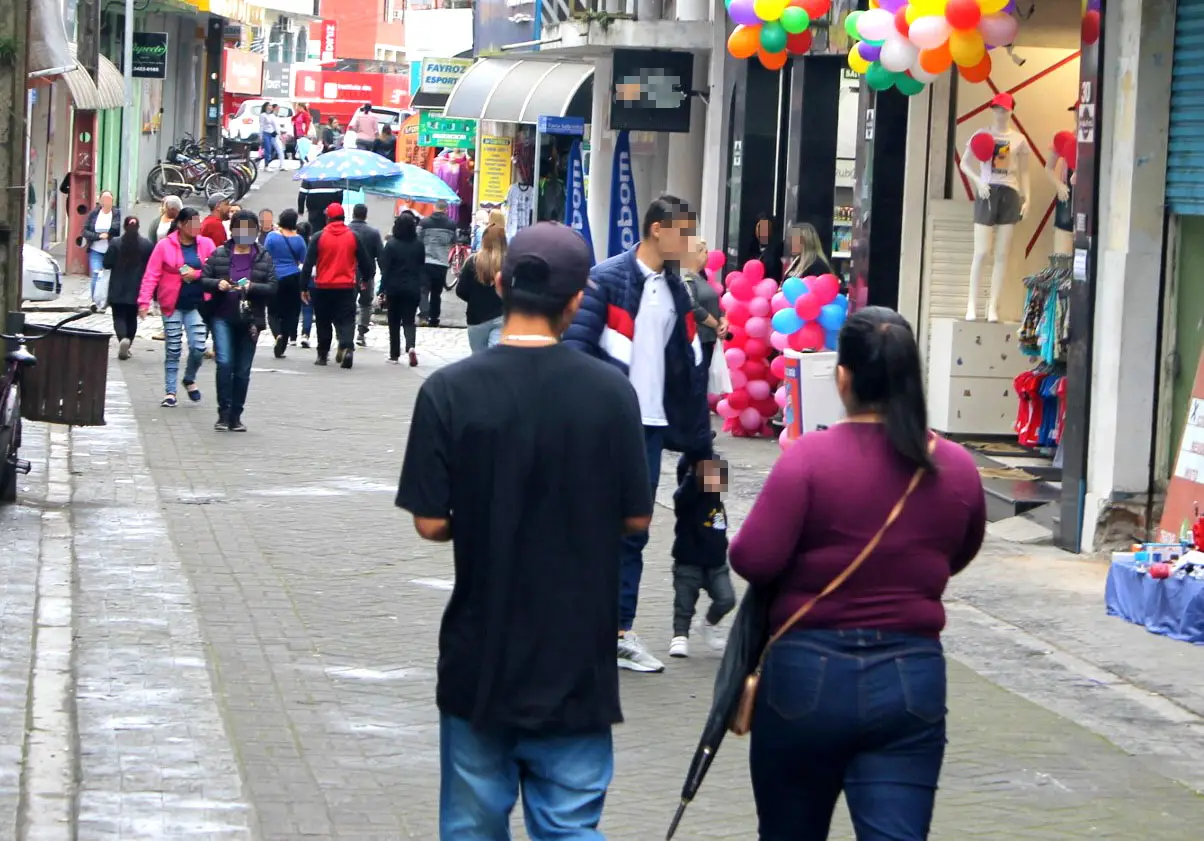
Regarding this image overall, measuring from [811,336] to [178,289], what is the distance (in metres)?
5.61

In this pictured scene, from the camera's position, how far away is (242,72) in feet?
224

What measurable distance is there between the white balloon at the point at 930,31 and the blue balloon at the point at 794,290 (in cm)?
342

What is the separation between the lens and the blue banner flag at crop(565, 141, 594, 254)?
28297 mm

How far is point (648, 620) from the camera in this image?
914 cm

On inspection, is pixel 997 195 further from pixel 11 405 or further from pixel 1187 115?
pixel 11 405

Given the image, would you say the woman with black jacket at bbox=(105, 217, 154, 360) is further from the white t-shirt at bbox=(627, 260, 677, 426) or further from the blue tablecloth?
the white t-shirt at bbox=(627, 260, 677, 426)

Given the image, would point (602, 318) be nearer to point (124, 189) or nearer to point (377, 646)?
point (377, 646)

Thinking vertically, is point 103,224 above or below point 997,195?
below

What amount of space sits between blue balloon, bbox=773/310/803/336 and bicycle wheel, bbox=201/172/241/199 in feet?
101

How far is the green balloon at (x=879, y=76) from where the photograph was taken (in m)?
12.9

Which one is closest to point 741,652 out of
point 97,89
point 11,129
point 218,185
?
point 11,129

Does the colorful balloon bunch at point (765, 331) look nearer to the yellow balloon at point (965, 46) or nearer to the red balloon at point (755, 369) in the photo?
the red balloon at point (755, 369)

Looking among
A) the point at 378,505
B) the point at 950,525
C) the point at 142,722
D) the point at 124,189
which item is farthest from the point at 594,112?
the point at 950,525

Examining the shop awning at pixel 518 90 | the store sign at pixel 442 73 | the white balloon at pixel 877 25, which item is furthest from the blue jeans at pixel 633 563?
the store sign at pixel 442 73
